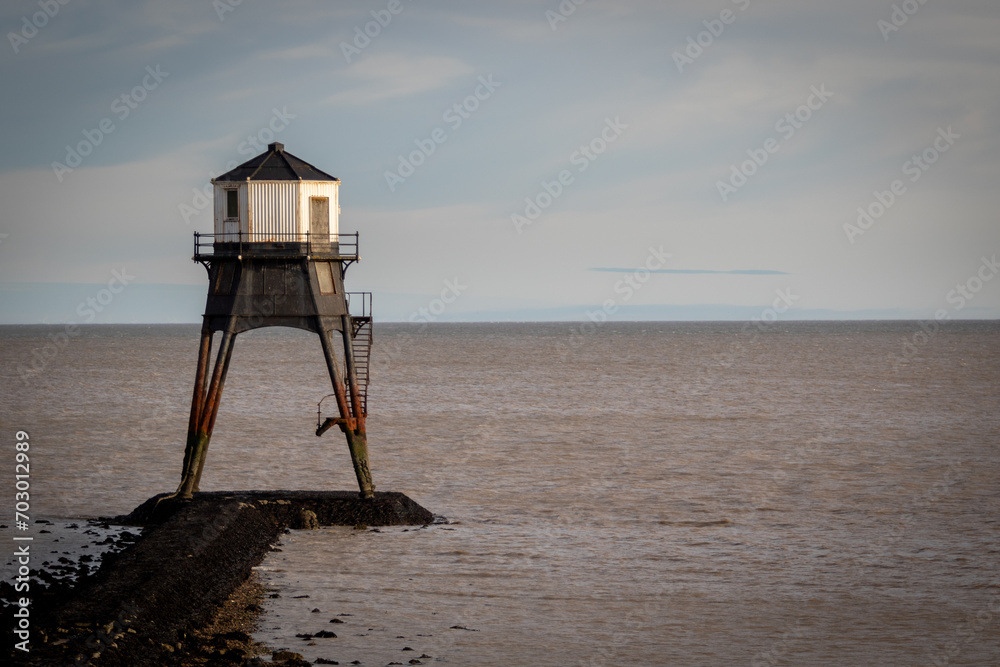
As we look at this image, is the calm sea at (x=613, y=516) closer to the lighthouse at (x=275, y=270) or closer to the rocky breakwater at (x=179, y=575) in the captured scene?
the rocky breakwater at (x=179, y=575)

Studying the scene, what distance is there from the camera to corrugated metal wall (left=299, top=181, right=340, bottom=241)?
25406mm

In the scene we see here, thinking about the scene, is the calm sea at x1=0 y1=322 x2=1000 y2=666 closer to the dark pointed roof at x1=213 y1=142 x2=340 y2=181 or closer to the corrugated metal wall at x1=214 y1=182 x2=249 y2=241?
the corrugated metal wall at x1=214 y1=182 x2=249 y2=241

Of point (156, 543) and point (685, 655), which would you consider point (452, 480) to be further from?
point (685, 655)

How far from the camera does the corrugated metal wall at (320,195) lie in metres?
25.4

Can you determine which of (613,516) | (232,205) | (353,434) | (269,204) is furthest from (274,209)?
(613,516)

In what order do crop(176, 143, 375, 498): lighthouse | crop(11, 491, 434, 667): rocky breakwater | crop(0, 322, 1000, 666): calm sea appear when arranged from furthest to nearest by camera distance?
crop(176, 143, 375, 498): lighthouse < crop(0, 322, 1000, 666): calm sea < crop(11, 491, 434, 667): rocky breakwater

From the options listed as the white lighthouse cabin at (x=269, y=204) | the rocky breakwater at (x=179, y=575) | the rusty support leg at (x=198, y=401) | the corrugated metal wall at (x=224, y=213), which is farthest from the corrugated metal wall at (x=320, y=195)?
the rocky breakwater at (x=179, y=575)

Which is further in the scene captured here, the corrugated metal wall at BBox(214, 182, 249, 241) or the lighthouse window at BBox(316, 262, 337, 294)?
the lighthouse window at BBox(316, 262, 337, 294)

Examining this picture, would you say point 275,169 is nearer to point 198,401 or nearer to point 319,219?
point 319,219

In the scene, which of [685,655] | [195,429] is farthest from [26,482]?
[685,655]

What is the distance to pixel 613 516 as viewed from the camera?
89.0 feet

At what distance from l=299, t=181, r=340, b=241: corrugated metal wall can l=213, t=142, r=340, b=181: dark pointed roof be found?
0.14 metres

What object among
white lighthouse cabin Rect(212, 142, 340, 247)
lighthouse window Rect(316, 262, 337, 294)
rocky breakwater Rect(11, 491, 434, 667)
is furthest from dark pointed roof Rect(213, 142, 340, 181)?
rocky breakwater Rect(11, 491, 434, 667)

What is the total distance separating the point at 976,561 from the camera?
22031 millimetres
